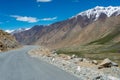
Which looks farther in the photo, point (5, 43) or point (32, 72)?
point (5, 43)

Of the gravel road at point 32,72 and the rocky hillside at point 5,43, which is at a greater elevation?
the rocky hillside at point 5,43

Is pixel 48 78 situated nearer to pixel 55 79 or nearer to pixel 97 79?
pixel 55 79

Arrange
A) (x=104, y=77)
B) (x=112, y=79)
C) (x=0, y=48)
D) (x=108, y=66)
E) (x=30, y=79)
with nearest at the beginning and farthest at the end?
1. (x=112, y=79)
2. (x=104, y=77)
3. (x=30, y=79)
4. (x=108, y=66)
5. (x=0, y=48)

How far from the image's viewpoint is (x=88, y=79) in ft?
62.4

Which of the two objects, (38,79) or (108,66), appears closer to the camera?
(38,79)

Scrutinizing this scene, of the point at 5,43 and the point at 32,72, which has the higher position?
the point at 5,43

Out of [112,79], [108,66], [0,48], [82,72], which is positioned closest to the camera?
[112,79]

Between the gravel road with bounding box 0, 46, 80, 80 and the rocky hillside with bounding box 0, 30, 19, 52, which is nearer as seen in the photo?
the gravel road with bounding box 0, 46, 80, 80

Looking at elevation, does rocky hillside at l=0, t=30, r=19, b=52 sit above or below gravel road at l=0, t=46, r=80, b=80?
above

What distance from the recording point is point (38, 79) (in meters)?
19.0

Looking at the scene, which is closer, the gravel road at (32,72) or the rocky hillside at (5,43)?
the gravel road at (32,72)

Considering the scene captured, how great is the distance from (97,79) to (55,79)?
2724mm

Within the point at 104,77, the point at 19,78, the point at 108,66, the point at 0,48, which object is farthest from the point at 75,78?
the point at 0,48

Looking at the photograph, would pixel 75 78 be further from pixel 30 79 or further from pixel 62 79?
pixel 30 79
